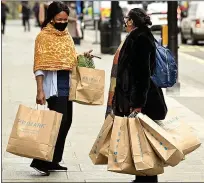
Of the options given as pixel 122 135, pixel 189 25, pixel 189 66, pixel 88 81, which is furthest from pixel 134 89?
pixel 189 25

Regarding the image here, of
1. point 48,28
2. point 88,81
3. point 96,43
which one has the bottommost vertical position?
point 96,43

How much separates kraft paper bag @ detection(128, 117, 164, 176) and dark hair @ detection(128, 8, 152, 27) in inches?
31.8

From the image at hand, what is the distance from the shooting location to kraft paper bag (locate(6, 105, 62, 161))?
21.6 feet

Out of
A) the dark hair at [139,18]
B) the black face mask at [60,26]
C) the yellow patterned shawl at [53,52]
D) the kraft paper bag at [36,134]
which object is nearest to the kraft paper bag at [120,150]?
the kraft paper bag at [36,134]

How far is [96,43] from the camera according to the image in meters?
27.9

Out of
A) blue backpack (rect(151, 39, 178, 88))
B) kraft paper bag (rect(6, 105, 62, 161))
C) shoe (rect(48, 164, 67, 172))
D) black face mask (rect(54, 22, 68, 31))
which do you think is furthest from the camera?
shoe (rect(48, 164, 67, 172))

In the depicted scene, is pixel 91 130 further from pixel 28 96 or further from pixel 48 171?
pixel 28 96

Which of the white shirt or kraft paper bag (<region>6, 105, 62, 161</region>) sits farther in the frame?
the white shirt

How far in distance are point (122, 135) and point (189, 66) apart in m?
11.9

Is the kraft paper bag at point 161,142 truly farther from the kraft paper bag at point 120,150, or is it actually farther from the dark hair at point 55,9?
the dark hair at point 55,9

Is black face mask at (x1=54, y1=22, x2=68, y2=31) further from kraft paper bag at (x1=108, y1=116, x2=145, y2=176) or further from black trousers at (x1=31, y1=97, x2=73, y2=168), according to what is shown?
kraft paper bag at (x1=108, y1=116, x2=145, y2=176)

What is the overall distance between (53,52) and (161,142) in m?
1.46

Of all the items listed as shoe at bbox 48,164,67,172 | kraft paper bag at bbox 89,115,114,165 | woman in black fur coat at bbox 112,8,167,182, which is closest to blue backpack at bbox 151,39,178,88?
woman in black fur coat at bbox 112,8,167,182

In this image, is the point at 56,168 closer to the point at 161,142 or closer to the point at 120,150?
the point at 120,150
